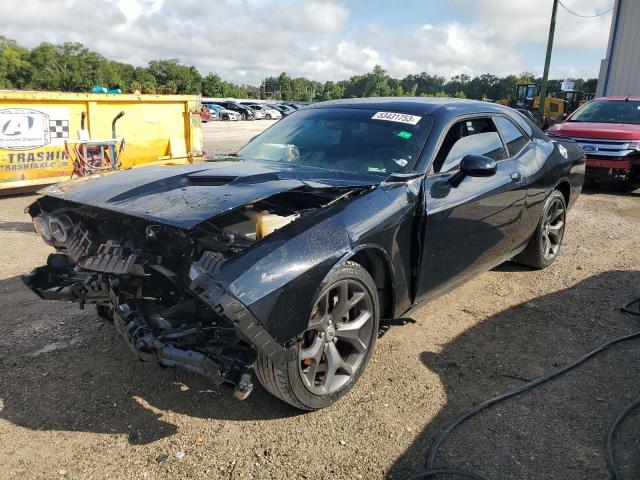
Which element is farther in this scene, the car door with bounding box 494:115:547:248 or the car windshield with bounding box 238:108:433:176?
the car door with bounding box 494:115:547:248

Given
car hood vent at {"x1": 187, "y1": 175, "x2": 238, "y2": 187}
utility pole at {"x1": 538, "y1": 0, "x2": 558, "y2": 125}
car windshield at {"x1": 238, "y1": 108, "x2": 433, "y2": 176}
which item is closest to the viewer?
car hood vent at {"x1": 187, "y1": 175, "x2": 238, "y2": 187}

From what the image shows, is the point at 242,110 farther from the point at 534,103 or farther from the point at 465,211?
the point at 465,211

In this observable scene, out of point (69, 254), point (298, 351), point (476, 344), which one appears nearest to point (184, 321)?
point (298, 351)

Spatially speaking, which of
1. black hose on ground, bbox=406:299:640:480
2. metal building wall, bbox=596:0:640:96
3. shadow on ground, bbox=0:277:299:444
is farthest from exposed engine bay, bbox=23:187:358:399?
metal building wall, bbox=596:0:640:96

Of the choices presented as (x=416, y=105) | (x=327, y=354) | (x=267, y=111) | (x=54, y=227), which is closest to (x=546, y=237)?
(x=416, y=105)

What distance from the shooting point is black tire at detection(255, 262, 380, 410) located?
8.34 feet

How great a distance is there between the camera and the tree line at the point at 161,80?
73438 millimetres

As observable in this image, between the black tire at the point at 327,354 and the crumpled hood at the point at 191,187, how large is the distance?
59cm

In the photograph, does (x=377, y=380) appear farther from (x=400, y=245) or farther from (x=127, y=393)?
(x=127, y=393)

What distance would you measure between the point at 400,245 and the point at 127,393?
6.00 ft

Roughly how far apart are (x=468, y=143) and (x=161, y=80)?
93361mm

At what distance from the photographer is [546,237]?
5121 millimetres

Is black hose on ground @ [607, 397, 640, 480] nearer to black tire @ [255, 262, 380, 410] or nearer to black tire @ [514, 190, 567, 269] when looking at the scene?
black tire @ [255, 262, 380, 410]

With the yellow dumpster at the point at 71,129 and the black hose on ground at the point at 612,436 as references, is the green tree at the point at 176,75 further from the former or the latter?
the black hose on ground at the point at 612,436
